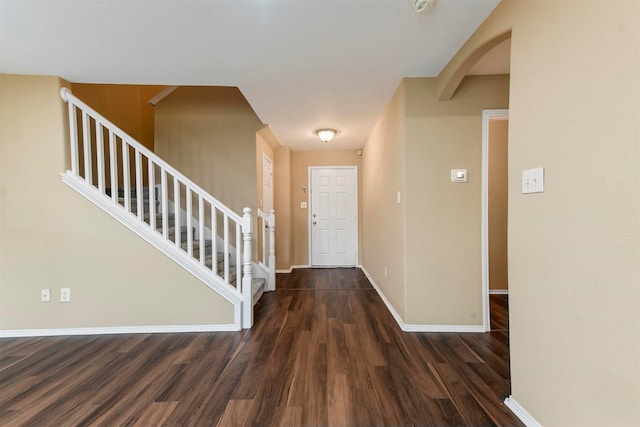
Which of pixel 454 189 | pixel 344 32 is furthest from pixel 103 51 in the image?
pixel 454 189

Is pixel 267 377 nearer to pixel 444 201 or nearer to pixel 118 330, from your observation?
pixel 118 330

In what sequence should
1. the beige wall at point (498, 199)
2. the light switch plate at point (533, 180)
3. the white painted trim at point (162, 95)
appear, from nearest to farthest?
the light switch plate at point (533, 180)
the beige wall at point (498, 199)
the white painted trim at point (162, 95)

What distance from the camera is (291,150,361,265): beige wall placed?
4953 mm

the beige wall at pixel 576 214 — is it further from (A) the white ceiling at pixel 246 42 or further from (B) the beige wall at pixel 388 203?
(B) the beige wall at pixel 388 203

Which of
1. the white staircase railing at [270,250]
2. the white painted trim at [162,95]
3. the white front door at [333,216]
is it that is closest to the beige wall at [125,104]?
the white painted trim at [162,95]

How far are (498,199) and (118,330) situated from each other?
435 centimetres

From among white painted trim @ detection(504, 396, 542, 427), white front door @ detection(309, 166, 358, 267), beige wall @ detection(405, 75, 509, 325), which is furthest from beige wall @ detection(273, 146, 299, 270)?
white painted trim @ detection(504, 396, 542, 427)

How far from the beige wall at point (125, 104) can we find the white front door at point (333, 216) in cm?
289

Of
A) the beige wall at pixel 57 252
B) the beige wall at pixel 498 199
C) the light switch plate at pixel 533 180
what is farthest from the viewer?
the beige wall at pixel 498 199

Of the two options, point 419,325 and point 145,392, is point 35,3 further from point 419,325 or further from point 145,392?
point 419,325

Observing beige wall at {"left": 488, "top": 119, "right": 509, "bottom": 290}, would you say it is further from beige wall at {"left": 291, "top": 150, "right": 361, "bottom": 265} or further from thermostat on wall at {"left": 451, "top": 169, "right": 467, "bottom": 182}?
beige wall at {"left": 291, "top": 150, "right": 361, "bottom": 265}

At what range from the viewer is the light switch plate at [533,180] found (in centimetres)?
123

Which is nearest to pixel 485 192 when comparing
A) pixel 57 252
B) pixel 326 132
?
pixel 326 132

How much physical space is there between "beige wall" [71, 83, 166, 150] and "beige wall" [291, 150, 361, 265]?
250 centimetres
